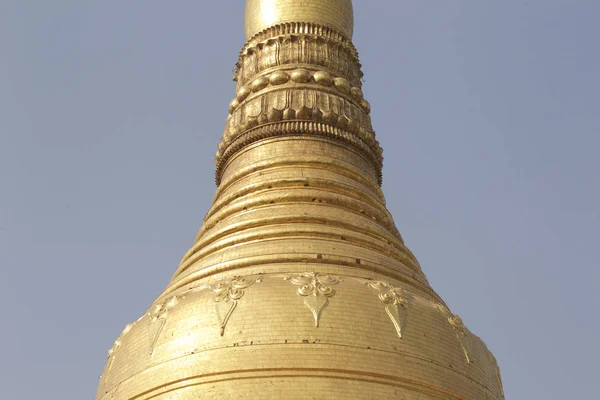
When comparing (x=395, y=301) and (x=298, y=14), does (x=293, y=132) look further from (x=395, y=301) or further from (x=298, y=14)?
(x=395, y=301)

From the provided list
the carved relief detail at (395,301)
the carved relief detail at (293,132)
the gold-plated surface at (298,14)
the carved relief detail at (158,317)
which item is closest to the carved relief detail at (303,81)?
the carved relief detail at (293,132)

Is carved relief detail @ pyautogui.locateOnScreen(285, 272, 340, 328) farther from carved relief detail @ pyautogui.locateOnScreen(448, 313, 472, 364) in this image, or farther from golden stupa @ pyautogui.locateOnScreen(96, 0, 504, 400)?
carved relief detail @ pyautogui.locateOnScreen(448, 313, 472, 364)

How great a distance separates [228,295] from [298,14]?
184 inches

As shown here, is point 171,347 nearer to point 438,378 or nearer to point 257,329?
point 257,329

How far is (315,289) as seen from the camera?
7332 mm

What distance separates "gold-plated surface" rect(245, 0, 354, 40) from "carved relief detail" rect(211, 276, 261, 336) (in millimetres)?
4384

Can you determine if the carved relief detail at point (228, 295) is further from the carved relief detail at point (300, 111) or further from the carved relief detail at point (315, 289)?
the carved relief detail at point (300, 111)

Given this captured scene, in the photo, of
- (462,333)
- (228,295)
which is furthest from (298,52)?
(462,333)

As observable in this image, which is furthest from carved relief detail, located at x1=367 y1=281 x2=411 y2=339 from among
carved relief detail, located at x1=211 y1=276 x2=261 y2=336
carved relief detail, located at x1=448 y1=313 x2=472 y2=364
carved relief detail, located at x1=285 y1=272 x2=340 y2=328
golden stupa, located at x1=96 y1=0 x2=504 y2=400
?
carved relief detail, located at x1=211 y1=276 x2=261 y2=336

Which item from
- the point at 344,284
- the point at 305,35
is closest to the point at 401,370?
the point at 344,284

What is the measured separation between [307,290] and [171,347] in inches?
50.0

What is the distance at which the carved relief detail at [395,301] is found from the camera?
730 centimetres

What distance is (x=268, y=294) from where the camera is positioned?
732 centimetres

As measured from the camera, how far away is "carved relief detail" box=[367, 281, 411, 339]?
7305 millimetres
